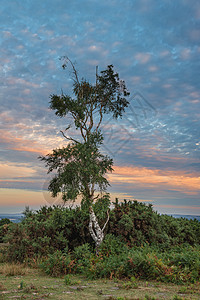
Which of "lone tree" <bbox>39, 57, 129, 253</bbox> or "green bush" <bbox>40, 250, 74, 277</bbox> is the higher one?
"lone tree" <bbox>39, 57, 129, 253</bbox>

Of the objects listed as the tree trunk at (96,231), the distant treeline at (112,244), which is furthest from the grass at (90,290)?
the tree trunk at (96,231)

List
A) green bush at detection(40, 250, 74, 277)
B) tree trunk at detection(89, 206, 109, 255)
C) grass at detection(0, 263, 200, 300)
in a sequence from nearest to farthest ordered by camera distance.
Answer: grass at detection(0, 263, 200, 300) < green bush at detection(40, 250, 74, 277) < tree trunk at detection(89, 206, 109, 255)

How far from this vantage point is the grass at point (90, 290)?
6.50 m

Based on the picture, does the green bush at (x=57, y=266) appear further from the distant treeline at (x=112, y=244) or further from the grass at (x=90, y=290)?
the grass at (x=90, y=290)

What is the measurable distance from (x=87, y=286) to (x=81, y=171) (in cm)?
535

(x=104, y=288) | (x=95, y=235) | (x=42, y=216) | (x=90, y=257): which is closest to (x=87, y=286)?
(x=104, y=288)

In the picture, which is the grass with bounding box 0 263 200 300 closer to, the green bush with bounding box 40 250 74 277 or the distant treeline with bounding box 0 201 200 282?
the green bush with bounding box 40 250 74 277

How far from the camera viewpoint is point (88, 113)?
48.2ft

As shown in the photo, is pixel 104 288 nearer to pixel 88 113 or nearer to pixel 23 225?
pixel 23 225

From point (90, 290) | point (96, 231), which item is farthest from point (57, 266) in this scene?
point (96, 231)

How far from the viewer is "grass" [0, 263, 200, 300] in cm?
650

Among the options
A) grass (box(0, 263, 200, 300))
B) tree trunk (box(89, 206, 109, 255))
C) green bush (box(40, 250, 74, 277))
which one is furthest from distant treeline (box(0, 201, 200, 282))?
grass (box(0, 263, 200, 300))

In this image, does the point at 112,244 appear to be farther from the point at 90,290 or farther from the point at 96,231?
the point at 90,290

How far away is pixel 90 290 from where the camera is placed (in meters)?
7.34
